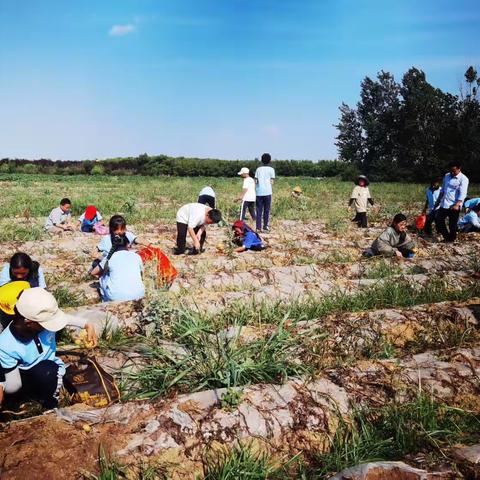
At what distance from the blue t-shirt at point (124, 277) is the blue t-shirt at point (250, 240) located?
127 inches

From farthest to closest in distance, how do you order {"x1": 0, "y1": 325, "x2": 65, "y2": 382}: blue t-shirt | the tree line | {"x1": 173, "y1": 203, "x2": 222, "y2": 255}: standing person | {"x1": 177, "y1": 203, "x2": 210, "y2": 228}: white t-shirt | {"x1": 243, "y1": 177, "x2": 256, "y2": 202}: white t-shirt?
the tree line
{"x1": 243, "y1": 177, "x2": 256, "y2": 202}: white t-shirt
{"x1": 177, "y1": 203, "x2": 210, "y2": 228}: white t-shirt
{"x1": 173, "y1": 203, "x2": 222, "y2": 255}: standing person
{"x1": 0, "y1": 325, "x2": 65, "y2": 382}: blue t-shirt

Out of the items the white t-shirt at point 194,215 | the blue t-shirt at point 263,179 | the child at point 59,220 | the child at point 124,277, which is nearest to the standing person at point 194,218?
the white t-shirt at point 194,215

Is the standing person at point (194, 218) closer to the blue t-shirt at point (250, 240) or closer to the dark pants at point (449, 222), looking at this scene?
the blue t-shirt at point (250, 240)

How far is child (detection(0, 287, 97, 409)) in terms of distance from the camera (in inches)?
108

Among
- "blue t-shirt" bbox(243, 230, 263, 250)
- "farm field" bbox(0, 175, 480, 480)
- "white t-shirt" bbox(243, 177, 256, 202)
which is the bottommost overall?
"farm field" bbox(0, 175, 480, 480)

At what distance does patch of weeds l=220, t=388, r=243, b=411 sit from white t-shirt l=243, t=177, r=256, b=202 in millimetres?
7225

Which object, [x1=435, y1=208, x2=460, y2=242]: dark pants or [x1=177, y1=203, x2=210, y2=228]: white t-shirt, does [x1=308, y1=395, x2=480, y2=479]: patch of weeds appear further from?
[x1=435, y1=208, x2=460, y2=242]: dark pants

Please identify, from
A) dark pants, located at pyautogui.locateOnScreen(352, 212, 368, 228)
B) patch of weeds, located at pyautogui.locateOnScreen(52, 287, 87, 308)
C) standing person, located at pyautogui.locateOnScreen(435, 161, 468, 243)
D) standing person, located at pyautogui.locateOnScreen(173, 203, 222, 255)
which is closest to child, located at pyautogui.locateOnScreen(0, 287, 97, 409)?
patch of weeds, located at pyautogui.locateOnScreen(52, 287, 87, 308)

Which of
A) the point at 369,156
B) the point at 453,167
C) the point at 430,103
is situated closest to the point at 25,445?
the point at 453,167

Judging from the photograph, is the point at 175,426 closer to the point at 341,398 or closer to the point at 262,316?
the point at 341,398

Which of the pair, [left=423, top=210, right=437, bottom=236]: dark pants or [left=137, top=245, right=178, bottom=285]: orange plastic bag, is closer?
[left=137, top=245, right=178, bottom=285]: orange plastic bag

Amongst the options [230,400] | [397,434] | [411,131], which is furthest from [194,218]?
[411,131]

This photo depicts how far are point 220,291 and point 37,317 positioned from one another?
298 cm

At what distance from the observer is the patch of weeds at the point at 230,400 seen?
2.66m
